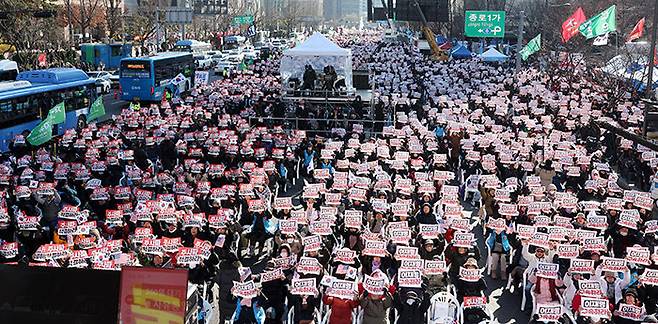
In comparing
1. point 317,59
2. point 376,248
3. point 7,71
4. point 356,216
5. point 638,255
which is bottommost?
point 638,255

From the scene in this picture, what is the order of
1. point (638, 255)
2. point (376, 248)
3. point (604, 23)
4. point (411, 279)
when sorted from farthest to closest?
point (604, 23) → point (638, 255) → point (376, 248) → point (411, 279)

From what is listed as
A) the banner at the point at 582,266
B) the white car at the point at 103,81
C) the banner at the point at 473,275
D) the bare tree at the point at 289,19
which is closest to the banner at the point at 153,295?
the banner at the point at 473,275

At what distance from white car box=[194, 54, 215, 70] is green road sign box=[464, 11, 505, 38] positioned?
22.6m

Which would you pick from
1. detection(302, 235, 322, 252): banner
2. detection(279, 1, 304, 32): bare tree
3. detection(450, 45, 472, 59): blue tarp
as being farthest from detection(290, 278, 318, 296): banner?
detection(279, 1, 304, 32): bare tree

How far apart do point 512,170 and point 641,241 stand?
4.76 meters

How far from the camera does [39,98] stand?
2284 cm

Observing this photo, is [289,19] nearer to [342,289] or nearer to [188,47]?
[188,47]

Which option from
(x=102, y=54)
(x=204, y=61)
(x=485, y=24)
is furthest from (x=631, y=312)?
(x=204, y=61)

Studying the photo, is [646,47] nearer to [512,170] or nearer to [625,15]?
[625,15]

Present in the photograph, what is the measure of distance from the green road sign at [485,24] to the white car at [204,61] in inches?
888

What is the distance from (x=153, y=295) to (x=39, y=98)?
19.3m

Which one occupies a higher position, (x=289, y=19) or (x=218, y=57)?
(x=289, y=19)

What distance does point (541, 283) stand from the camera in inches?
378

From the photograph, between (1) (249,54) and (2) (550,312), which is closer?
(2) (550,312)
